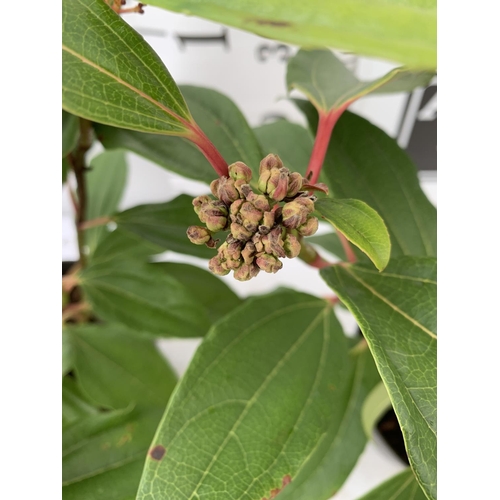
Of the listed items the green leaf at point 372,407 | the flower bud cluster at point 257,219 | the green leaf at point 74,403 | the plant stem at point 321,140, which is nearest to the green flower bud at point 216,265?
the flower bud cluster at point 257,219

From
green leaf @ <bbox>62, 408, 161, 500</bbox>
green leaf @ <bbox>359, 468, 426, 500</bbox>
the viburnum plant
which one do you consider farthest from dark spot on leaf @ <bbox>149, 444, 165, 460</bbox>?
green leaf @ <bbox>359, 468, 426, 500</bbox>

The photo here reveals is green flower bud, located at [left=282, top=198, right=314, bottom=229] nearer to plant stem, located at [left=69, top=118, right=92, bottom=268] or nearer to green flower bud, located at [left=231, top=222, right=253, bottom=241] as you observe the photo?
green flower bud, located at [left=231, top=222, right=253, bottom=241]

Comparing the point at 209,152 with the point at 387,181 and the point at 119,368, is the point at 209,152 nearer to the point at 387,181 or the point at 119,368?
the point at 387,181

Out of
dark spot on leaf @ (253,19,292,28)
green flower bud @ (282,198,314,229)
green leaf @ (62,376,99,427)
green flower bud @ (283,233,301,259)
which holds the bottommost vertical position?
green leaf @ (62,376,99,427)

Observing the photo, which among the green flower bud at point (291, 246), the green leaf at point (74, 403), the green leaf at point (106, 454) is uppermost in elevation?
the green flower bud at point (291, 246)

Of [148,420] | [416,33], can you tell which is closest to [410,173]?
[416,33]

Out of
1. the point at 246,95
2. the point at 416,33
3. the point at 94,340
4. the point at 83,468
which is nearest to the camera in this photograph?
the point at 416,33

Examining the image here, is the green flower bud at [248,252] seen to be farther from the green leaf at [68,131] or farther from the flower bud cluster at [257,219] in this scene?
the green leaf at [68,131]
